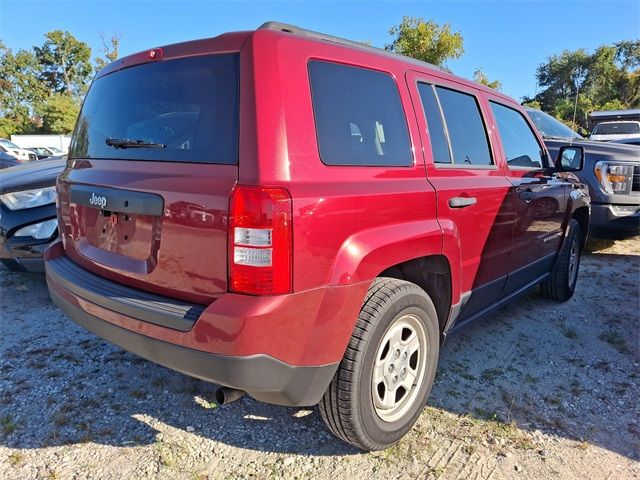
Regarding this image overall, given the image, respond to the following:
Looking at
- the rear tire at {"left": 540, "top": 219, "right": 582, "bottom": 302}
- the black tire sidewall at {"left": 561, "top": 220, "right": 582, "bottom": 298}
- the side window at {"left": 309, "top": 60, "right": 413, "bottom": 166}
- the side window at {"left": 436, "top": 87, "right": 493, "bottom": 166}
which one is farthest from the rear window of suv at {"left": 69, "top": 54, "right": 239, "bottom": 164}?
the black tire sidewall at {"left": 561, "top": 220, "right": 582, "bottom": 298}

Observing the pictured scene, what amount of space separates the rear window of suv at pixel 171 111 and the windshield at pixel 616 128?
668 inches

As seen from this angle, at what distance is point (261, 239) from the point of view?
1713mm

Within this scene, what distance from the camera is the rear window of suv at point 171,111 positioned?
1882mm

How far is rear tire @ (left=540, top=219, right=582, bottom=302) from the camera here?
14.4ft

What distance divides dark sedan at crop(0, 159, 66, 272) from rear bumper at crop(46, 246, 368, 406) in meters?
2.27

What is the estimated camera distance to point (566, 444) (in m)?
2.42

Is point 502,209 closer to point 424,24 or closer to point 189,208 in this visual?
point 189,208

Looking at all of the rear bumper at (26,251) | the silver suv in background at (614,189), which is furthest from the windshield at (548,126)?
the rear bumper at (26,251)

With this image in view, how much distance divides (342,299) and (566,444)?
1.55 meters

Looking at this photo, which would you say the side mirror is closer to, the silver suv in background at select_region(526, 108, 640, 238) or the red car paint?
the silver suv in background at select_region(526, 108, 640, 238)

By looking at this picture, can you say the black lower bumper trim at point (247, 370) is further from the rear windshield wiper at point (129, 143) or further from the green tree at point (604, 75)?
the green tree at point (604, 75)

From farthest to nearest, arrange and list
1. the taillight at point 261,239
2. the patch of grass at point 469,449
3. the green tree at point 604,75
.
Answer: the green tree at point 604,75 < the patch of grass at point 469,449 < the taillight at point 261,239

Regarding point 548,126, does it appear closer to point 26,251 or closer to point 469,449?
point 469,449

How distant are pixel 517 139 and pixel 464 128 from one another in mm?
932
